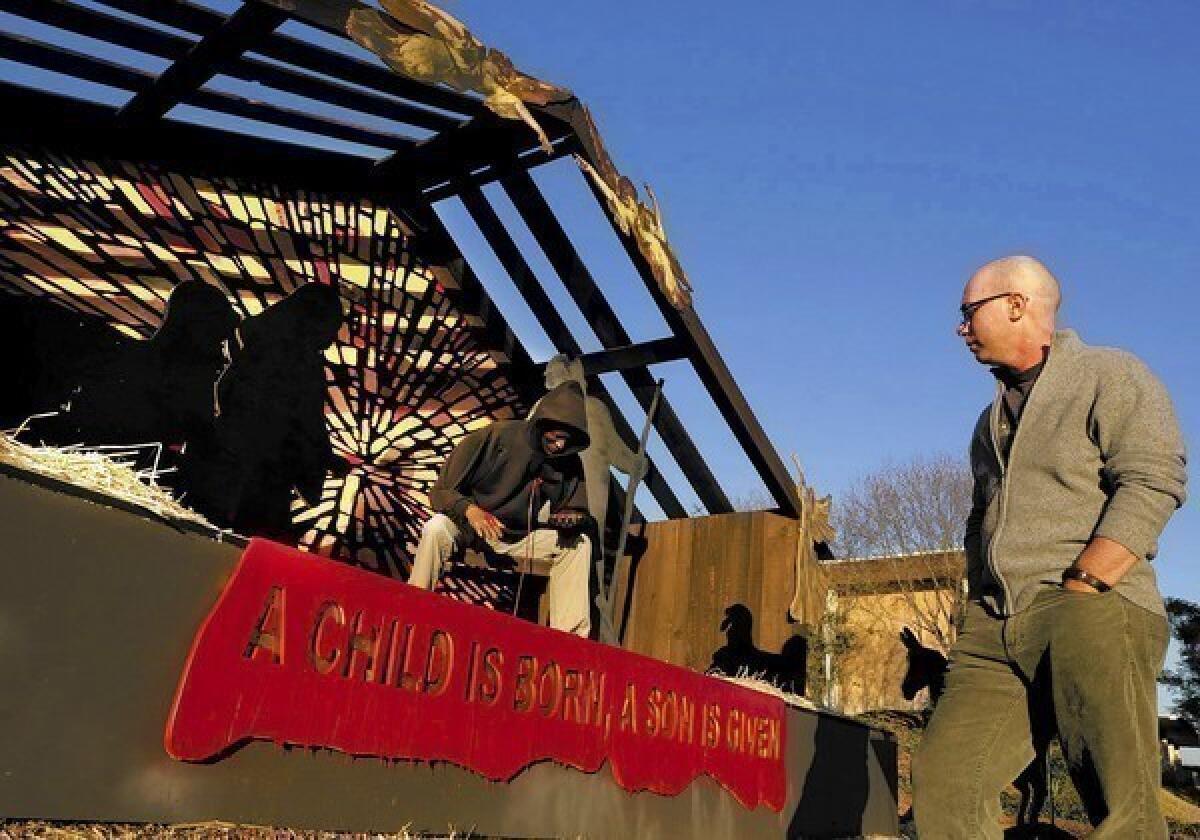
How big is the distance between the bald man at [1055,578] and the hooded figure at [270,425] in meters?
3.32

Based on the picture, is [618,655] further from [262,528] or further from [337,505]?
[337,505]

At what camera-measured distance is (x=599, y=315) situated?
262 inches

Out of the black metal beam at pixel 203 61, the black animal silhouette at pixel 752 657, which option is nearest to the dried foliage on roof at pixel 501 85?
the black metal beam at pixel 203 61

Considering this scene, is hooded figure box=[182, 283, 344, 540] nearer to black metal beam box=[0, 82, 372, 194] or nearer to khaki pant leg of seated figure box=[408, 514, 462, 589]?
khaki pant leg of seated figure box=[408, 514, 462, 589]

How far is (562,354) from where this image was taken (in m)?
6.94

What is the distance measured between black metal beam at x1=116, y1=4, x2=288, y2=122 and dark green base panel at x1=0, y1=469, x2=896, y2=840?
2.48 m

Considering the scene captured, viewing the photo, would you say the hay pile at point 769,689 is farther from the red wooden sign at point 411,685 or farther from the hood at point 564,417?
the hood at point 564,417

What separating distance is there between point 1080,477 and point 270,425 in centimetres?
372

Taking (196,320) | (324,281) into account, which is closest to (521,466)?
(324,281)

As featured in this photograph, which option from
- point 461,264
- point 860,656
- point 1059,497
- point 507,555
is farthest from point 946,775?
point 860,656

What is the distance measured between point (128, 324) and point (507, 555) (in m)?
2.16

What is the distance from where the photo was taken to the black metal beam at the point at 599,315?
20.4 feet

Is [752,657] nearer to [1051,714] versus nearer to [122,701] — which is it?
[1051,714]

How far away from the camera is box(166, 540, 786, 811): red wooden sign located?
8.54 ft
